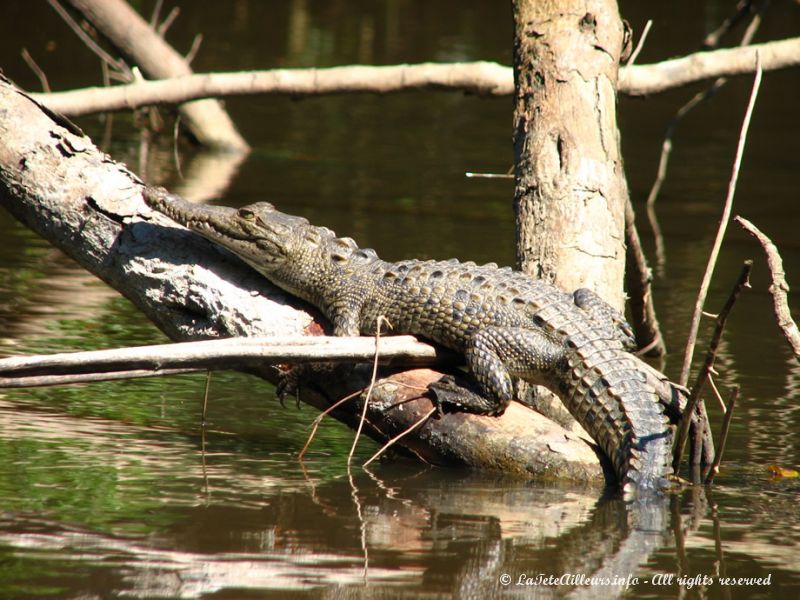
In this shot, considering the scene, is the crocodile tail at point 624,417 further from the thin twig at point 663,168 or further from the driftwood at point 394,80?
the thin twig at point 663,168

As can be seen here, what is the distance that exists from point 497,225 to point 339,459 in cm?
536

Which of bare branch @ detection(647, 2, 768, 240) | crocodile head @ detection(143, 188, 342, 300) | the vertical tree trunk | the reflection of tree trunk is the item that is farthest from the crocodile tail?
the reflection of tree trunk

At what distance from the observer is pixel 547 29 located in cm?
586

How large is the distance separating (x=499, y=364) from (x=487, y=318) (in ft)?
0.76

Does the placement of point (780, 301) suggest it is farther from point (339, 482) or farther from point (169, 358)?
point (169, 358)

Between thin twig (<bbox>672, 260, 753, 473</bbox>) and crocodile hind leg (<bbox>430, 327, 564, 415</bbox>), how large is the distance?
1.92ft

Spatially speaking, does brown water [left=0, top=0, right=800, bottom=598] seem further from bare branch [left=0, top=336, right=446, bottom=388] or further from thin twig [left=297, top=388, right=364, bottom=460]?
bare branch [left=0, top=336, right=446, bottom=388]

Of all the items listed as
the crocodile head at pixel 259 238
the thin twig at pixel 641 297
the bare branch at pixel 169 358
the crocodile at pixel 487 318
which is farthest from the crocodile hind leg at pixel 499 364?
the thin twig at pixel 641 297

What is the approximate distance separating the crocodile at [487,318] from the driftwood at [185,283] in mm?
101

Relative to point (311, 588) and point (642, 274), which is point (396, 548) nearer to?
point (311, 588)

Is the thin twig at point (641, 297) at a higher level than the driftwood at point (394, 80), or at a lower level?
lower

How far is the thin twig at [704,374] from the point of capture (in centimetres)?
405

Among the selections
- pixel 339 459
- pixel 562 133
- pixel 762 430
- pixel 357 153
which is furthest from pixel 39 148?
pixel 357 153

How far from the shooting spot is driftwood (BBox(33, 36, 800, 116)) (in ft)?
25.1
